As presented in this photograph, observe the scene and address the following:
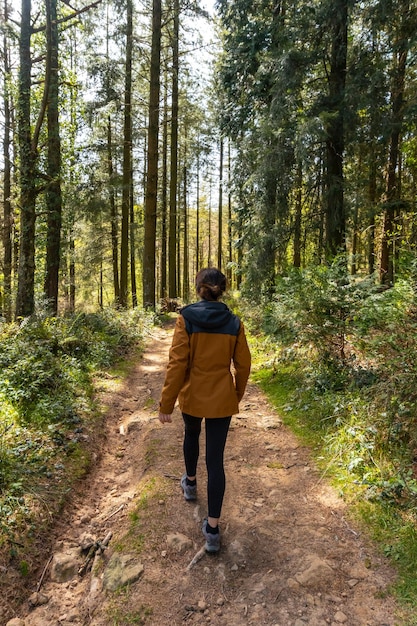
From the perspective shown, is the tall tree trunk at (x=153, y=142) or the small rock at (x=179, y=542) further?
the tall tree trunk at (x=153, y=142)

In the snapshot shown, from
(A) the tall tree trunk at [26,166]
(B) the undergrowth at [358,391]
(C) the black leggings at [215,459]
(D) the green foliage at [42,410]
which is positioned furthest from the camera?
(A) the tall tree trunk at [26,166]

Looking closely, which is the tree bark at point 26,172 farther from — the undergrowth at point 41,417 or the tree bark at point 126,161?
the tree bark at point 126,161

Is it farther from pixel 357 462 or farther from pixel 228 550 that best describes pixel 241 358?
pixel 357 462

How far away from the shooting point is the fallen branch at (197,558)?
2.97 metres

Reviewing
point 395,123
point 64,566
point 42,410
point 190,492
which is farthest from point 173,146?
point 64,566

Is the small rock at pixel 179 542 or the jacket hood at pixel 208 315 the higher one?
the jacket hood at pixel 208 315

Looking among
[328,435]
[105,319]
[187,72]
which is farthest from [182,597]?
[187,72]

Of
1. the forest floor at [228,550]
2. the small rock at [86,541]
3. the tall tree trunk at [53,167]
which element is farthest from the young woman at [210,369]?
the tall tree trunk at [53,167]

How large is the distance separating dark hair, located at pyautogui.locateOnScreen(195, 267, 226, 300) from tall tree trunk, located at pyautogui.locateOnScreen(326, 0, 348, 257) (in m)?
5.88

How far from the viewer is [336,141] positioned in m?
8.94

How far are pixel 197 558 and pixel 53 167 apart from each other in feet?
30.1

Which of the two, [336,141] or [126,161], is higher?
[126,161]

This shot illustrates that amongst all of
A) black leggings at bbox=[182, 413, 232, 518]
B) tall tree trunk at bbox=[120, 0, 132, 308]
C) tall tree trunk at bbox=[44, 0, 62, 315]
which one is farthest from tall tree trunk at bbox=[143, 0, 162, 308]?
black leggings at bbox=[182, 413, 232, 518]

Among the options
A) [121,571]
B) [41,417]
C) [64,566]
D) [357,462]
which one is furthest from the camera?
[41,417]
